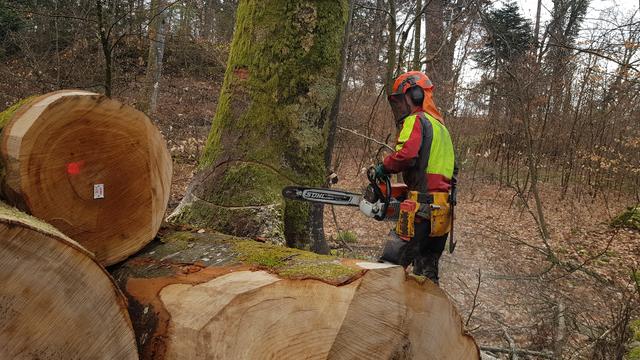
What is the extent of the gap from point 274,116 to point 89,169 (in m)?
1.12

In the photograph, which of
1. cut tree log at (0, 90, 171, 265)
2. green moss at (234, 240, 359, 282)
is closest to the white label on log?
cut tree log at (0, 90, 171, 265)

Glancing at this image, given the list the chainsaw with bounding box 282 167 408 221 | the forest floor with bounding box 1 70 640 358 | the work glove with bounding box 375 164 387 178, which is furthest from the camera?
the forest floor with bounding box 1 70 640 358

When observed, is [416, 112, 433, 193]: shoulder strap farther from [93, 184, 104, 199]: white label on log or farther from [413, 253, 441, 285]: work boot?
[93, 184, 104, 199]: white label on log

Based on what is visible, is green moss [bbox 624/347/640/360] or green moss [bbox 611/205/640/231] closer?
green moss [bbox 624/347/640/360]

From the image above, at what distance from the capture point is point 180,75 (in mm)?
16094

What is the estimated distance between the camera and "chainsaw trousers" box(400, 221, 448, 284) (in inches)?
139

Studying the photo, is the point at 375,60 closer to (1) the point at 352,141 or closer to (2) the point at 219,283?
(1) the point at 352,141

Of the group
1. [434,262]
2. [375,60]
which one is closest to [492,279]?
[434,262]

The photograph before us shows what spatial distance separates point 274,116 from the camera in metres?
2.52

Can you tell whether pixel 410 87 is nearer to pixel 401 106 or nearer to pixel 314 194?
pixel 401 106

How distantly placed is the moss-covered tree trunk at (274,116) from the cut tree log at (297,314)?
1007 millimetres

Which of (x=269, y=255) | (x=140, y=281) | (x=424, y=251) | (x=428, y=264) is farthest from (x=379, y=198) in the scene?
(x=140, y=281)

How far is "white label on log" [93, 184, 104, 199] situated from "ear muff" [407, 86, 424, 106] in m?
2.50

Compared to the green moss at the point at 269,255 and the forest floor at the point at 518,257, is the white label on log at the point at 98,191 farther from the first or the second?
the forest floor at the point at 518,257
